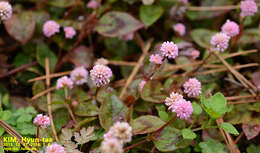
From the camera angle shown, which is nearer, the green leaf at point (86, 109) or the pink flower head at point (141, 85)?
the green leaf at point (86, 109)

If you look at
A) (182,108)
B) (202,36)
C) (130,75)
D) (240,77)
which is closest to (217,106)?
(182,108)

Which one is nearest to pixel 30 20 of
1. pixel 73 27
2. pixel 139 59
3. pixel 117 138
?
pixel 73 27

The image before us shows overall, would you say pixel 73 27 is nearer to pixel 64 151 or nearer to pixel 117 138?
pixel 64 151

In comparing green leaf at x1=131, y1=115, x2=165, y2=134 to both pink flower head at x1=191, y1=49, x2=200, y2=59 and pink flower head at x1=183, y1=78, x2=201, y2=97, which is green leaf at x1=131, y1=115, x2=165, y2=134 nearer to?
pink flower head at x1=183, y1=78, x2=201, y2=97

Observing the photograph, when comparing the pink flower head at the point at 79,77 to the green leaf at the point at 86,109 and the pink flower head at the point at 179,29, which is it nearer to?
the green leaf at the point at 86,109

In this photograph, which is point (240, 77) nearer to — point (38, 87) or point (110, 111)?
point (110, 111)

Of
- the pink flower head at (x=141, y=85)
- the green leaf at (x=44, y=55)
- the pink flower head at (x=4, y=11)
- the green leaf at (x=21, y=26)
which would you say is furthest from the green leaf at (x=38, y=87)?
the pink flower head at (x=141, y=85)
